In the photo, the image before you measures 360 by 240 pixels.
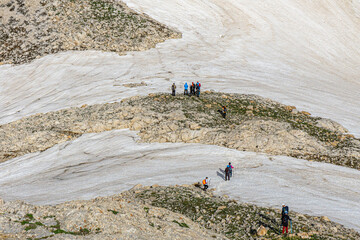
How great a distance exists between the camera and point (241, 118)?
39656 millimetres

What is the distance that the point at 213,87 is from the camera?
50.1 metres

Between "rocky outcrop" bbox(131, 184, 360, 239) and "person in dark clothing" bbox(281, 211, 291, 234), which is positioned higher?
"person in dark clothing" bbox(281, 211, 291, 234)

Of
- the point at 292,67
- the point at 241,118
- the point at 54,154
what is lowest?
Answer: the point at 54,154

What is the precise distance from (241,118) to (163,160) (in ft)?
37.9

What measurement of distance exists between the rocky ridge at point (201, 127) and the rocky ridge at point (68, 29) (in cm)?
2299

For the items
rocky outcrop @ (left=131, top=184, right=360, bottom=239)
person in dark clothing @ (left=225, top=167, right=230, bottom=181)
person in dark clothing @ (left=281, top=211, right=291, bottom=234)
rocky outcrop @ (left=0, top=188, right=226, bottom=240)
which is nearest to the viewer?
rocky outcrop @ (left=0, top=188, right=226, bottom=240)

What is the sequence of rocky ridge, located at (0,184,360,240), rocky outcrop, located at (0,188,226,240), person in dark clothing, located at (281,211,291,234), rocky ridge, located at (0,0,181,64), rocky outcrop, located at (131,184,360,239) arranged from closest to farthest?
rocky outcrop, located at (0,188,226,240), rocky ridge, located at (0,184,360,240), person in dark clothing, located at (281,211,291,234), rocky outcrop, located at (131,184,360,239), rocky ridge, located at (0,0,181,64)

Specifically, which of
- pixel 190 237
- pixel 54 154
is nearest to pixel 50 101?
pixel 54 154

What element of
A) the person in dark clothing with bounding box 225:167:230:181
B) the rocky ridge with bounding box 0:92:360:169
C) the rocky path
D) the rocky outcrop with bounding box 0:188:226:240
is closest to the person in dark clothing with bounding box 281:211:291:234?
the rocky outcrop with bounding box 0:188:226:240

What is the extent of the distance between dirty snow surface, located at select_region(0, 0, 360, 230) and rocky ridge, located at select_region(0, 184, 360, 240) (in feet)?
10.1

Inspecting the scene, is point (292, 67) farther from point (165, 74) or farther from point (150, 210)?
point (150, 210)

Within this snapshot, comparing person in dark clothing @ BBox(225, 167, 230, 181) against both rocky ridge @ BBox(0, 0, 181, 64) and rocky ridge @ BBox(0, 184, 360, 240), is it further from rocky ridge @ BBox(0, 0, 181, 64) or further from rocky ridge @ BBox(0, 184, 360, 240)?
rocky ridge @ BBox(0, 0, 181, 64)

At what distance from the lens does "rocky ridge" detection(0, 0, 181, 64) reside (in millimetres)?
62188

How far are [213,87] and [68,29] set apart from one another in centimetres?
3205
